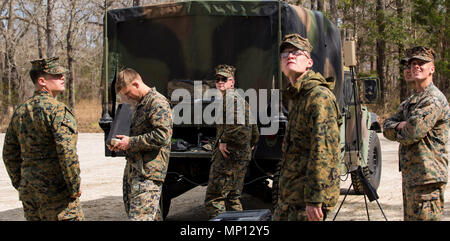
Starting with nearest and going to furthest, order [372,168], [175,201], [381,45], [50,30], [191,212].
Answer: [191,212] → [175,201] → [372,168] → [50,30] → [381,45]

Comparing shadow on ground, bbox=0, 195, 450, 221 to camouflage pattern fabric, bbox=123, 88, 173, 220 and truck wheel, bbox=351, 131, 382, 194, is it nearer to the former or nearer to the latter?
truck wheel, bbox=351, 131, 382, 194

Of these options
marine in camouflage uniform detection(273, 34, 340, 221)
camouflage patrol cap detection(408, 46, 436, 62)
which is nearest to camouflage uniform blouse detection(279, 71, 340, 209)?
marine in camouflage uniform detection(273, 34, 340, 221)

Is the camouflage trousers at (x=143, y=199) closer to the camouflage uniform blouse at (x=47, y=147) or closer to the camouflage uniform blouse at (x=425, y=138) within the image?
the camouflage uniform blouse at (x=47, y=147)

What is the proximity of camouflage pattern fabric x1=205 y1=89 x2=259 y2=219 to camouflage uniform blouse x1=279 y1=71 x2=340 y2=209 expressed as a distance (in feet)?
7.45

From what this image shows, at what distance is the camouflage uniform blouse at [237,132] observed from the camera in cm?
554

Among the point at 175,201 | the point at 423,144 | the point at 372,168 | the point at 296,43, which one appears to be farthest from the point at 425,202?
the point at 175,201

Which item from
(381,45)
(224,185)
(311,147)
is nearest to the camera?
(311,147)

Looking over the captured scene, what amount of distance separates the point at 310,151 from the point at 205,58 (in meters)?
3.51

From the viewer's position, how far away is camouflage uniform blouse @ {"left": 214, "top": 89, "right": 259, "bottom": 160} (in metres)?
5.54

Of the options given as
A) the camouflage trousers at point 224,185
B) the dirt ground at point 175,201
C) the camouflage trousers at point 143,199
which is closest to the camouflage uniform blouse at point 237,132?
the camouflage trousers at point 224,185

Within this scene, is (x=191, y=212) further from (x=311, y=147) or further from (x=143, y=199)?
(x=311, y=147)

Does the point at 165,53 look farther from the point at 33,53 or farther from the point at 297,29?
the point at 33,53

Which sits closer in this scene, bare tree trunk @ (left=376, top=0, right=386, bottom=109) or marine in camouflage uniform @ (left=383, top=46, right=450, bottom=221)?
marine in camouflage uniform @ (left=383, top=46, right=450, bottom=221)

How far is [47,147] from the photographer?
418 cm
